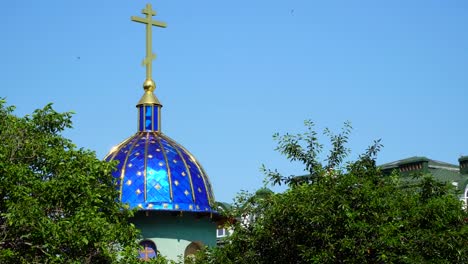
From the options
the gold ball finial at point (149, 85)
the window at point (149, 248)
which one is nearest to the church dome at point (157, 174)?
the gold ball finial at point (149, 85)

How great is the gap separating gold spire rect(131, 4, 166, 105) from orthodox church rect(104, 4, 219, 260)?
1.73m

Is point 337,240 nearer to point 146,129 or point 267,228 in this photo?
point 267,228

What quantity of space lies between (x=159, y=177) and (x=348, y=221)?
11126 mm

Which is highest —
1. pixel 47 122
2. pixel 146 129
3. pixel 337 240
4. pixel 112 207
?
pixel 146 129

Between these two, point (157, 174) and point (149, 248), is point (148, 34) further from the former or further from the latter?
point (149, 248)

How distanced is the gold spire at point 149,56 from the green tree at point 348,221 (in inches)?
423

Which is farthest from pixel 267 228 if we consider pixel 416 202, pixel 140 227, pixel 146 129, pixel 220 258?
pixel 146 129

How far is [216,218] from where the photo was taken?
112 ft

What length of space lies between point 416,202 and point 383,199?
4.76ft

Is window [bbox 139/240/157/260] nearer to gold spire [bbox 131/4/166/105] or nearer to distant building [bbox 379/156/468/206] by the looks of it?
gold spire [bbox 131/4/166/105]

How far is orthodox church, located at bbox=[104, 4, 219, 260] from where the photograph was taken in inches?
1272

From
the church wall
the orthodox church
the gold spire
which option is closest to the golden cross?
the gold spire

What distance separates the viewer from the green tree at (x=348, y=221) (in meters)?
22.6

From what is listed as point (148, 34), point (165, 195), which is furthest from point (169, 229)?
point (148, 34)
